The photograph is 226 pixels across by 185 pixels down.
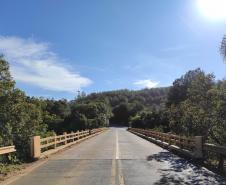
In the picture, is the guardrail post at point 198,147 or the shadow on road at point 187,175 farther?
the guardrail post at point 198,147

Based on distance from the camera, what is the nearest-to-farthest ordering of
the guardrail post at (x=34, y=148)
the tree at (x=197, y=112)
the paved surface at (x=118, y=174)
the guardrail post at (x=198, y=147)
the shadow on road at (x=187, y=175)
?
the paved surface at (x=118, y=174), the shadow on road at (x=187, y=175), the guardrail post at (x=198, y=147), the guardrail post at (x=34, y=148), the tree at (x=197, y=112)

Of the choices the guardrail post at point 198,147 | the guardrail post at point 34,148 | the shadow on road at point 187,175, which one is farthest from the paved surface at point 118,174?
the guardrail post at point 34,148

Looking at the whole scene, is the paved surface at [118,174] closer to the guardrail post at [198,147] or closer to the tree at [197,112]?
the guardrail post at [198,147]

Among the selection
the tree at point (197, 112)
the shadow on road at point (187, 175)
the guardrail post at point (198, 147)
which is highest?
the tree at point (197, 112)

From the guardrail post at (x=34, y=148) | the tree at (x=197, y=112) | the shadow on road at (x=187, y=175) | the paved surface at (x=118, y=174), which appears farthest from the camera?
the tree at (x=197, y=112)

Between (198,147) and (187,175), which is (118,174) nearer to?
(187,175)

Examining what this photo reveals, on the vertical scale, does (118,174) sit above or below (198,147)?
below

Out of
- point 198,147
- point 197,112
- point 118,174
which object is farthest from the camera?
point 197,112

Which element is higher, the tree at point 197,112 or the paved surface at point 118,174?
the tree at point 197,112

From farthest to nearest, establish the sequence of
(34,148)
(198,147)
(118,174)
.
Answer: (34,148)
(198,147)
(118,174)

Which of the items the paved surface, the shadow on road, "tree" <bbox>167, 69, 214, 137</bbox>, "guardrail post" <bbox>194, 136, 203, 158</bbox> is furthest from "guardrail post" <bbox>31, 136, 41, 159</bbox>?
"tree" <bbox>167, 69, 214, 137</bbox>

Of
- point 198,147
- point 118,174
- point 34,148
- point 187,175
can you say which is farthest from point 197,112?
point 118,174

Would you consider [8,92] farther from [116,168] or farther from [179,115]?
[116,168]

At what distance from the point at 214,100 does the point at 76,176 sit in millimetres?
12133
